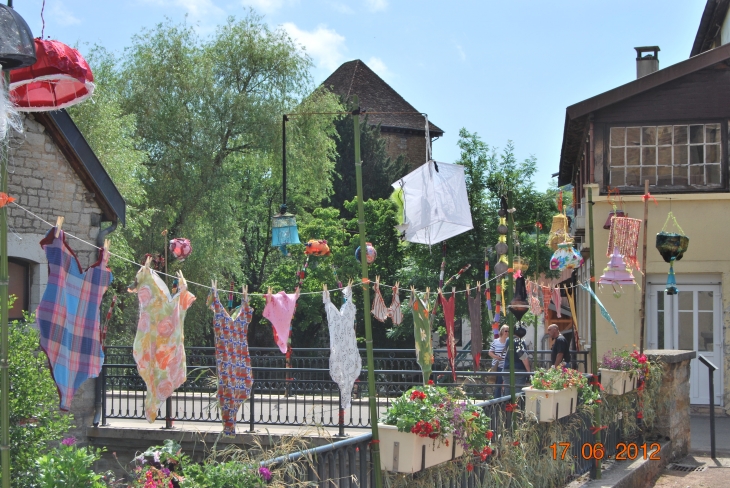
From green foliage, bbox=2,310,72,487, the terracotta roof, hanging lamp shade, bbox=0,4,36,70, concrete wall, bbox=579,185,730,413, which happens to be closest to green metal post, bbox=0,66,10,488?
hanging lamp shade, bbox=0,4,36,70

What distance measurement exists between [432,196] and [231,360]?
3.59 metres

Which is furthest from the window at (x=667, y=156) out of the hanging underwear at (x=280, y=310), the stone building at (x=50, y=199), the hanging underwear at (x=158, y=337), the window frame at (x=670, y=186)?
the hanging underwear at (x=158, y=337)

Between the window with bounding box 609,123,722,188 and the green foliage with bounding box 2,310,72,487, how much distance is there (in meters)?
12.3

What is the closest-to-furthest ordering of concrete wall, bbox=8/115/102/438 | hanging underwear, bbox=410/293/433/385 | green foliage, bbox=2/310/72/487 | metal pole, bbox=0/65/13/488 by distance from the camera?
metal pole, bbox=0/65/13/488 → green foliage, bbox=2/310/72/487 → hanging underwear, bbox=410/293/433/385 → concrete wall, bbox=8/115/102/438

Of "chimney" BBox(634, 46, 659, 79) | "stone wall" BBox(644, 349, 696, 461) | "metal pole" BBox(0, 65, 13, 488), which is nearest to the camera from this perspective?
"metal pole" BBox(0, 65, 13, 488)

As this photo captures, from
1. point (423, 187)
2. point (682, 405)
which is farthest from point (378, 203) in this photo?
point (423, 187)

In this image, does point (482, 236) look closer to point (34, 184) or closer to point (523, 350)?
point (523, 350)

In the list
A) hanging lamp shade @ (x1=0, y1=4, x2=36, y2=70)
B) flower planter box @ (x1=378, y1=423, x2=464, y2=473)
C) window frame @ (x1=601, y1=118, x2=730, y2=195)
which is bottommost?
flower planter box @ (x1=378, y1=423, x2=464, y2=473)

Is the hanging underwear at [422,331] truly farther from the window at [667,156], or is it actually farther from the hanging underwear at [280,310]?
the window at [667,156]

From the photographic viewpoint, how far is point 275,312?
10297mm

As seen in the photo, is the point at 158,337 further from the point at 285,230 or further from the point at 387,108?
the point at 387,108

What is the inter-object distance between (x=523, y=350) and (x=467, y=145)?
32.6 ft

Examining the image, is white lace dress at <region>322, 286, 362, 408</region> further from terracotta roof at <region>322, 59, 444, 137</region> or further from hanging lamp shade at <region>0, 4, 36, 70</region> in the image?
terracotta roof at <region>322, 59, 444, 137</region>

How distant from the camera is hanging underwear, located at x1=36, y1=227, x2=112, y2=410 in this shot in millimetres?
6371
